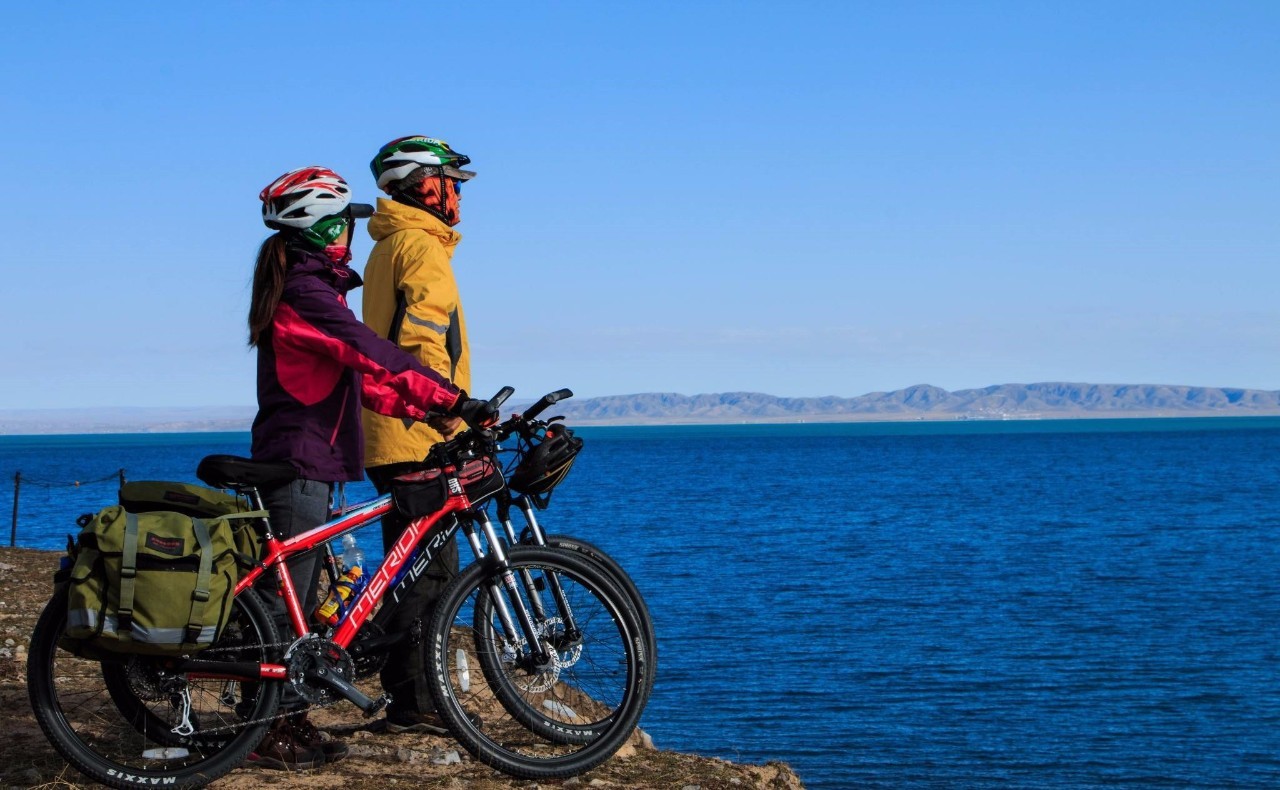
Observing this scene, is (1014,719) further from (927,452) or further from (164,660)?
(927,452)

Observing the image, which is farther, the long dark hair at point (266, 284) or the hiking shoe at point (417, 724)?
the hiking shoe at point (417, 724)

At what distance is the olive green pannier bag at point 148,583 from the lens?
15.7 feet

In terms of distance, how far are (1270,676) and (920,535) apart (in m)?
28.9

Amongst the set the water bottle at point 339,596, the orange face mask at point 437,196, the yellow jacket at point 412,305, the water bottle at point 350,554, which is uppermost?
the orange face mask at point 437,196

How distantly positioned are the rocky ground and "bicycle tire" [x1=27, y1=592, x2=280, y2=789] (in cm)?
23

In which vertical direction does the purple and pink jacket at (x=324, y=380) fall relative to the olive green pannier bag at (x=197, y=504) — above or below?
above

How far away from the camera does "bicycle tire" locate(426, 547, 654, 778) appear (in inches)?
205

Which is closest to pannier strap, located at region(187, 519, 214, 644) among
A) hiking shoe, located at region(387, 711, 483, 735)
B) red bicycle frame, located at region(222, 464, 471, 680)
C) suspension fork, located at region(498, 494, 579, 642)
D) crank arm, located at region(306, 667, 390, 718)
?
red bicycle frame, located at region(222, 464, 471, 680)

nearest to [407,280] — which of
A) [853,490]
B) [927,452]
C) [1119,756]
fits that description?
[1119,756]

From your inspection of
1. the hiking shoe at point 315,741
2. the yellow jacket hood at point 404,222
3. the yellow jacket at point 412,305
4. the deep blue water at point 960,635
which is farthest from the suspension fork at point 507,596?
the deep blue water at point 960,635

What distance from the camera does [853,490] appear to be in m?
85.9

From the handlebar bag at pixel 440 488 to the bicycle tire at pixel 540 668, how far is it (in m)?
0.28

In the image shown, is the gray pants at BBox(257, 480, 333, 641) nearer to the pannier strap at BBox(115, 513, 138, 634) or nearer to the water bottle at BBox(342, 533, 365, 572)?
the water bottle at BBox(342, 533, 365, 572)

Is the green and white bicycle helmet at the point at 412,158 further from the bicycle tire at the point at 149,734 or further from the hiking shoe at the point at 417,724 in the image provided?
the hiking shoe at the point at 417,724
